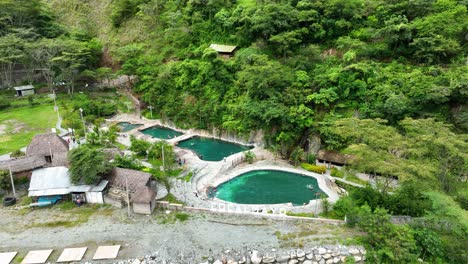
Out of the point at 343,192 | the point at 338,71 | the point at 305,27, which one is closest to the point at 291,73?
the point at 338,71

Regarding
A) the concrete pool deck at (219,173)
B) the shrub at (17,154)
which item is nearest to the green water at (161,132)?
the concrete pool deck at (219,173)

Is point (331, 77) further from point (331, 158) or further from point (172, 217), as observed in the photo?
point (172, 217)

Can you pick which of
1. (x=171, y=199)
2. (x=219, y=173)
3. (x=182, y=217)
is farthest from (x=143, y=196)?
(x=219, y=173)

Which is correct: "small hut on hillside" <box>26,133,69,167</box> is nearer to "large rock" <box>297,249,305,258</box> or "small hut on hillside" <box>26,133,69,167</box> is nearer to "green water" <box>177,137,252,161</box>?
"green water" <box>177,137,252,161</box>

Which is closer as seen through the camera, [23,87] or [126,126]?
[126,126]

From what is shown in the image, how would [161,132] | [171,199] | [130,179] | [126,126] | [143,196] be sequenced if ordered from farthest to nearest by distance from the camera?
1. [126,126]
2. [161,132]
3. [171,199]
4. [130,179]
5. [143,196]

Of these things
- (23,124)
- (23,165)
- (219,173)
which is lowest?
(219,173)
